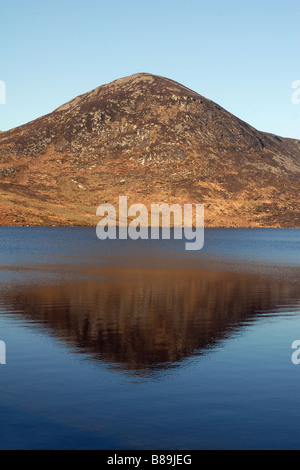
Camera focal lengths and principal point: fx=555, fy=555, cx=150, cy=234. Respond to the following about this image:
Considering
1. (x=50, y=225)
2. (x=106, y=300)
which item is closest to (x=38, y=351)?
(x=106, y=300)

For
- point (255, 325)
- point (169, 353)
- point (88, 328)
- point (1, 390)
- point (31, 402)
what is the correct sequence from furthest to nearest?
1. point (255, 325)
2. point (88, 328)
3. point (169, 353)
4. point (1, 390)
5. point (31, 402)

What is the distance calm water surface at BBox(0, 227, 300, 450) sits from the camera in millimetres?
12086

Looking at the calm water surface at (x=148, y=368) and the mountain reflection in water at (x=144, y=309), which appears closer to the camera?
the calm water surface at (x=148, y=368)

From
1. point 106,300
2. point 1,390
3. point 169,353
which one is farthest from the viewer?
point 106,300

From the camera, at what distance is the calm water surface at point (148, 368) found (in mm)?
12086

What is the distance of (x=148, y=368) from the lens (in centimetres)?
1695

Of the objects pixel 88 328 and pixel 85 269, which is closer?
pixel 88 328

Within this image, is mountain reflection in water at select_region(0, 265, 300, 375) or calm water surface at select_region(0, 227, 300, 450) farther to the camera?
mountain reflection in water at select_region(0, 265, 300, 375)

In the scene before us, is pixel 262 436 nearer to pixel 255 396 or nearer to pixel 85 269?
pixel 255 396

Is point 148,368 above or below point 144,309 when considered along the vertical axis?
below

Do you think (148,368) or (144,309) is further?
(144,309)

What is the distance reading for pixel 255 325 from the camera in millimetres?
24750

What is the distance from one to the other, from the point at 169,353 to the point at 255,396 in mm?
4837
